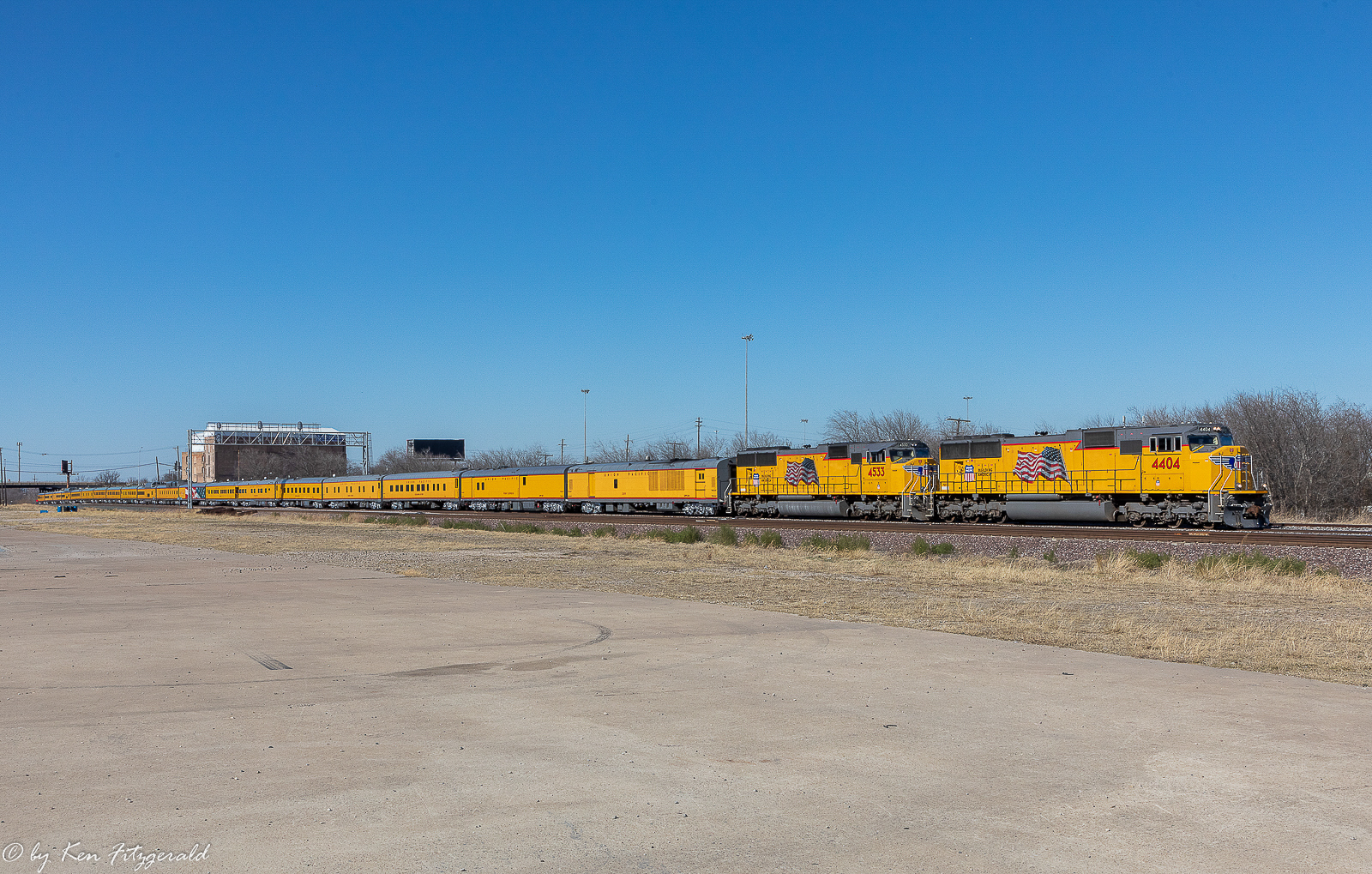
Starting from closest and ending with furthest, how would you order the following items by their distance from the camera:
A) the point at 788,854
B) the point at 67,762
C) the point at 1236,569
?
the point at 788,854, the point at 67,762, the point at 1236,569

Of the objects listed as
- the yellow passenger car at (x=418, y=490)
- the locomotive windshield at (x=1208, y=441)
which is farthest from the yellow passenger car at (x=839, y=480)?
the yellow passenger car at (x=418, y=490)

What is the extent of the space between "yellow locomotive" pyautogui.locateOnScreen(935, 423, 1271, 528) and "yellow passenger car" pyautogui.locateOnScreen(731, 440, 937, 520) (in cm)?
109

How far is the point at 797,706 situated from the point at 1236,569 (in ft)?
53.3

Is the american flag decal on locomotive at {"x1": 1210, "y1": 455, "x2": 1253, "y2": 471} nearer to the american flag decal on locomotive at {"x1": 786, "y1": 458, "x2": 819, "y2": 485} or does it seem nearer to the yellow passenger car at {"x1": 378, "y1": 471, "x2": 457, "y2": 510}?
the american flag decal on locomotive at {"x1": 786, "y1": 458, "x2": 819, "y2": 485}

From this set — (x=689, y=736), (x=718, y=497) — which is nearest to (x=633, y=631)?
(x=689, y=736)

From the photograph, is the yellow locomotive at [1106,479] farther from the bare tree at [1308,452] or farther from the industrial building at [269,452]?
the industrial building at [269,452]

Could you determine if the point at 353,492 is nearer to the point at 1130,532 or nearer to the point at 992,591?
the point at 1130,532

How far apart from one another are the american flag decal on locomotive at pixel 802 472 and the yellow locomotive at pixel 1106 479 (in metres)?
6.87

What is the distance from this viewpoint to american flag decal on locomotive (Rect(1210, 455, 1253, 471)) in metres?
33.2

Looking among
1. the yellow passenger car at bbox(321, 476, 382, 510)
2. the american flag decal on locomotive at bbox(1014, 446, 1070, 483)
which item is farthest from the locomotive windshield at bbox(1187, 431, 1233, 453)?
the yellow passenger car at bbox(321, 476, 382, 510)

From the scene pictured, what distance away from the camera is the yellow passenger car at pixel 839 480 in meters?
43.1

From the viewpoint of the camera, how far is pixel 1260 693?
878 centimetres

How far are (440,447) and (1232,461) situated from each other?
151066 millimetres

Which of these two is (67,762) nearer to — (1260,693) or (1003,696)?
(1003,696)
